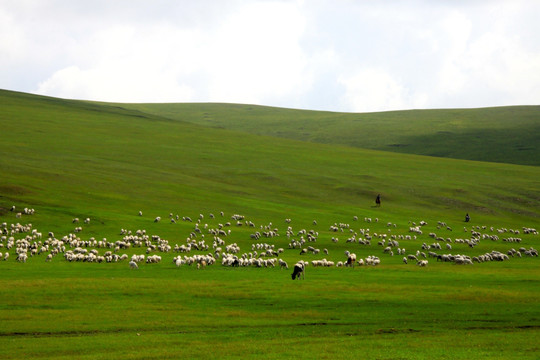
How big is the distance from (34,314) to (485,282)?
2282cm

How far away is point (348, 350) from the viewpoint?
21906 millimetres

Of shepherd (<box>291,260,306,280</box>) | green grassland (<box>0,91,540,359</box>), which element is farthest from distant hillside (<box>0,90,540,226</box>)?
shepherd (<box>291,260,306,280</box>)

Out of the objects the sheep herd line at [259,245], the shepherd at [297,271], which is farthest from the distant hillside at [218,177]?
the shepherd at [297,271]

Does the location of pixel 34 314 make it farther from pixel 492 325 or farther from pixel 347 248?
pixel 347 248

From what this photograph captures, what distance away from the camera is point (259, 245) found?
165 feet

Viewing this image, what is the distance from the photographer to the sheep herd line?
43312 millimetres

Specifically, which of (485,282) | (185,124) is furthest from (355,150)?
(485,282)

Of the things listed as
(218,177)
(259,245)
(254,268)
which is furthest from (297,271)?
(218,177)

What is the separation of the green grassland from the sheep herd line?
0.60 m

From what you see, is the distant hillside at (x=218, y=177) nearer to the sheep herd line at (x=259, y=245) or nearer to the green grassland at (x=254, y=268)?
the green grassland at (x=254, y=268)

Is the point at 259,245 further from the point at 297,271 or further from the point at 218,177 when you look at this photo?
the point at 218,177

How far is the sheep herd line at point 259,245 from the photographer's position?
43.3m

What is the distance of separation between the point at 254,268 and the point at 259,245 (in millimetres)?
8585

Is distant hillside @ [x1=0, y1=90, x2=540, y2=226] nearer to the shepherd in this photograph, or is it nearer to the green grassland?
the green grassland
